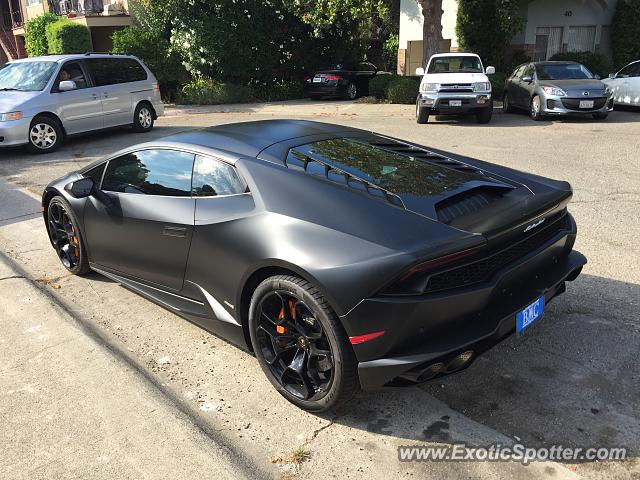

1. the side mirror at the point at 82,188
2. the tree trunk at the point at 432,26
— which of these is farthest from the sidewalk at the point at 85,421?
the tree trunk at the point at 432,26

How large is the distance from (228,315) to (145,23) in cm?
2098

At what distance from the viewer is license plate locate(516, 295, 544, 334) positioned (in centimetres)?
294

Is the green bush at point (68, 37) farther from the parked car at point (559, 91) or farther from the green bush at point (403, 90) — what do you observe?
the parked car at point (559, 91)

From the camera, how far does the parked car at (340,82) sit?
2022 centimetres

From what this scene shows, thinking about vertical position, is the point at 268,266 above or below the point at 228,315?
above

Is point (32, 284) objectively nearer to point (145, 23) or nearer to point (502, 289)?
point (502, 289)

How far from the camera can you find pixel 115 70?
12352 millimetres

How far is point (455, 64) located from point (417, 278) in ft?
42.4

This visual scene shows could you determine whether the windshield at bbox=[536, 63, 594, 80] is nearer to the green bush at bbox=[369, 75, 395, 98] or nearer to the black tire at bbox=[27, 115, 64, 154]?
the green bush at bbox=[369, 75, 395, 98]

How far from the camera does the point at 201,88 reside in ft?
67.4

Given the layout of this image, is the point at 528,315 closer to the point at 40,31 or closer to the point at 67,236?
the point at 67,236

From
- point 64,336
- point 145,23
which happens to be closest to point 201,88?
point 145,23

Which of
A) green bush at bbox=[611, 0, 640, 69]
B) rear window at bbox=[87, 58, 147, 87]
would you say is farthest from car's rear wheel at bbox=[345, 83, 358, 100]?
green bush at bbox=[611, 0, 640, 69]

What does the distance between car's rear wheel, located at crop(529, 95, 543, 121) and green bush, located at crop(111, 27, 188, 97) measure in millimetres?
12941
